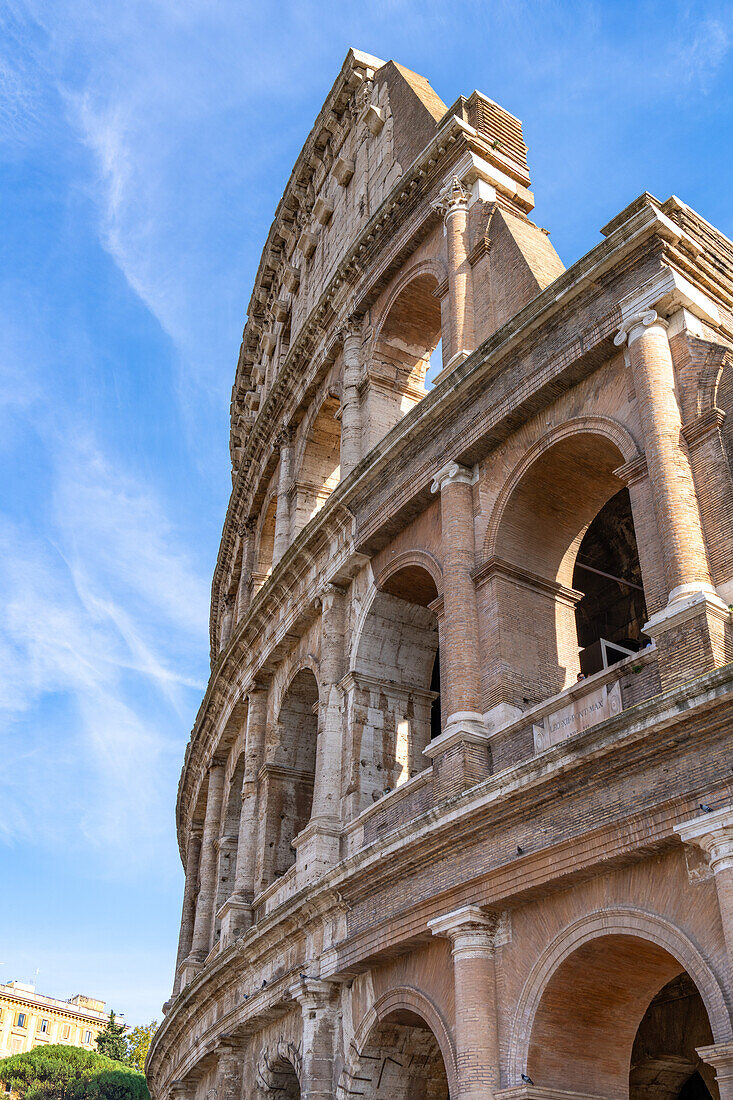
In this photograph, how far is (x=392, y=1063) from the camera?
1047 cm

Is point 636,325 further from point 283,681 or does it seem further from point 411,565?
point 283,681

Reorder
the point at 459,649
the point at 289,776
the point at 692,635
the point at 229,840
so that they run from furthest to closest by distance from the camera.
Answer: the point at 229,840 < the point at 289,776 < the point at 459,649 < the point at 692,635

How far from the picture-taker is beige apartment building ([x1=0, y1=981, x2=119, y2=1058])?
6166 centimetres

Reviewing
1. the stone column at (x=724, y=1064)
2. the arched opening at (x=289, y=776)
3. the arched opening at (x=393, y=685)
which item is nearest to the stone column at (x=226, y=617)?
the arched opening at (x=289, y=776)

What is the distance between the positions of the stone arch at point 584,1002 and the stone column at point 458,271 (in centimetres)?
688

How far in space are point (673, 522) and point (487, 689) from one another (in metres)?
2.66

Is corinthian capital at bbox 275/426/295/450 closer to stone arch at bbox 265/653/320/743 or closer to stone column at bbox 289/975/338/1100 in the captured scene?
stone arch at bbox 265/653/320/743

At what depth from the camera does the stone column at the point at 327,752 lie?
11938 millimetres

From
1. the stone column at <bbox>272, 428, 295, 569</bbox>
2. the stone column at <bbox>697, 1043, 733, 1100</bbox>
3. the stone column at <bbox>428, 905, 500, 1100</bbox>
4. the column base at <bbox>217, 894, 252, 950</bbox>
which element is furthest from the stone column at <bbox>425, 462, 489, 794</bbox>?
the stone column at <bbox>272, 428, 295, 569</bbox>

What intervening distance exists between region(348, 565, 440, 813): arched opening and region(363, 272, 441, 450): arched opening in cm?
351

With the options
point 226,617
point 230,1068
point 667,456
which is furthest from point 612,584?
point 226,617

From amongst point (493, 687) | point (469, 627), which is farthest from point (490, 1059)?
point (469, 627)

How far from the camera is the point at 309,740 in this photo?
1531 cm

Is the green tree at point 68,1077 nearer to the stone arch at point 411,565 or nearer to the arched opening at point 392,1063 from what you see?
the arched opening at point 392,1063
